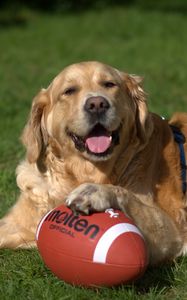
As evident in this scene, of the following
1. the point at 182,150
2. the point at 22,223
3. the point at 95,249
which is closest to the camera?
the point at 95,249

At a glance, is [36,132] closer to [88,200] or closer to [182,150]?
[88,200]

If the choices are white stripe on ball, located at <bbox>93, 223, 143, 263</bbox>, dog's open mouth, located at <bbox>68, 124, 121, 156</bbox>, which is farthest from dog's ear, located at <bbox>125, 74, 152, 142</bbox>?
white stripe on ball, located at <bbox>93, 223, 143, 263</bbox>

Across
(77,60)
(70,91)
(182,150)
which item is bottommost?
(77,60)

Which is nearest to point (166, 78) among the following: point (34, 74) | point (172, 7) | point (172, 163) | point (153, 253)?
point (34, 74)

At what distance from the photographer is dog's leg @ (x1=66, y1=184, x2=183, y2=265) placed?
13.9ft

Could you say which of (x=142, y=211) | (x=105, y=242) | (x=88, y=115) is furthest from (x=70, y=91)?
(x=105, y=242)

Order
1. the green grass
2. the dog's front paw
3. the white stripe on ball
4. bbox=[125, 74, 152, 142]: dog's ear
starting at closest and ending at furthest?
the white stripe on ball
the dog's front paw
the green grass
bbox=[125, 74, 152, 142]: dog's ear

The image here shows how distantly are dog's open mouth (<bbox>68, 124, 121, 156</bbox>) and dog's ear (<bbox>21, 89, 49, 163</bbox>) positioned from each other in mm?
404

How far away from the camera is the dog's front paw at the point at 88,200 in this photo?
4.23 meters

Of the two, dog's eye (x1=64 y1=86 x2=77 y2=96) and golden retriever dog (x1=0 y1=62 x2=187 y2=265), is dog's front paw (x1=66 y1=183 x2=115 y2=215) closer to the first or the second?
golden retriever dog (x1=0 y1=62 x2=187 y2=265)

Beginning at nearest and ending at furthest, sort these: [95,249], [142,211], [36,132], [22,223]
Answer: [95,249] → [142,211] → [36,132] → [22,223]

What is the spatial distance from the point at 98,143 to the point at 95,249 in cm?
93

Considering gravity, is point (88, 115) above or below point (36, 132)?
above

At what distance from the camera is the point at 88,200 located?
13.9 ft
